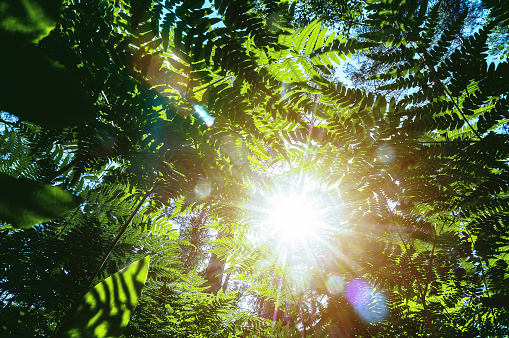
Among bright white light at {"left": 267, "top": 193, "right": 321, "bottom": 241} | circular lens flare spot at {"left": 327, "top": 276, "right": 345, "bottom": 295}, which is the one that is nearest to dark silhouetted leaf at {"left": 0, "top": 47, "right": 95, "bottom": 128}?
bright white light at {"left": 267, "top": 193, "right": 321, "bottom": 241}

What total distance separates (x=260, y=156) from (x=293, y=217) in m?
0.43

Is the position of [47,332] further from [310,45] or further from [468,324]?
[468,324]

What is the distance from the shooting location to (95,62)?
A: 2.53ft

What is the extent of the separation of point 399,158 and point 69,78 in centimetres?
103

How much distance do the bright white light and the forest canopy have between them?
12 millimetres

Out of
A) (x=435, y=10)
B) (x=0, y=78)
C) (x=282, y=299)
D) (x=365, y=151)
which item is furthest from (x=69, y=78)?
(x=282, y=299)

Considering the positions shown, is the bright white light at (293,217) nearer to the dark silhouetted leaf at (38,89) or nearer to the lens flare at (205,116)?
the lens flare at (205,116)

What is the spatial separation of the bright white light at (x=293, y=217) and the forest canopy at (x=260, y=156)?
0.04 ft

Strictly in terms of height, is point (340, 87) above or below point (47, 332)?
above

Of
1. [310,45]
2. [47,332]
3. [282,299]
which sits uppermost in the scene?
[310,45]

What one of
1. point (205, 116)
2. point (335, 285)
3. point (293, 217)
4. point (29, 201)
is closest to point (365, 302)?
point (335, 285)

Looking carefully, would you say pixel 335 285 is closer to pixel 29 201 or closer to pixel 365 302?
pixel 365 302

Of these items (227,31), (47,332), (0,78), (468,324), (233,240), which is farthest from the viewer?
(233,240)

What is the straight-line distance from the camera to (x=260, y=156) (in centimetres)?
119
